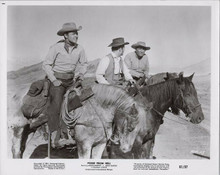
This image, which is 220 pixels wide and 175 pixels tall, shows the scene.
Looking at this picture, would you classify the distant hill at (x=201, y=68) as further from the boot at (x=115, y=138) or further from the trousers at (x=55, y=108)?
the trousers at (x=55, y=108)

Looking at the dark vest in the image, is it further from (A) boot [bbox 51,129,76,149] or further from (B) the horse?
(A) boot [bbox 51,129,76,149]

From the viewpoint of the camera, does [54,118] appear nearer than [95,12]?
Yes

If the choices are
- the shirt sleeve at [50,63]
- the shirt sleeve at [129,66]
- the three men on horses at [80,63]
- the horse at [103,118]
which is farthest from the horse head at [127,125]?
the shirt sleeve at [50,63]

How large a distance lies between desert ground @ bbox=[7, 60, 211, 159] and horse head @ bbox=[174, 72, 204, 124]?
5.1 inches

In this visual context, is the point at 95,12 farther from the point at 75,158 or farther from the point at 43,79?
the point at 75,158

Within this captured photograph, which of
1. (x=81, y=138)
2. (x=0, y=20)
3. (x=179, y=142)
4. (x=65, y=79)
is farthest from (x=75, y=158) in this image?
(x=0, y=20)

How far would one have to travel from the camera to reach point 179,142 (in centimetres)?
330

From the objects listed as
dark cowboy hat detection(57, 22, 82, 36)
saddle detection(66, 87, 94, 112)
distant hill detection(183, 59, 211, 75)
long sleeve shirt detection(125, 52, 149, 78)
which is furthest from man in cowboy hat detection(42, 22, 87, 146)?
distant hill detection(183, 59, 211, 75)

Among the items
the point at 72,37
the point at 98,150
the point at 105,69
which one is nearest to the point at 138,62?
the point at 105,69

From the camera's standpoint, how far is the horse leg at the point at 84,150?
3.02 meters

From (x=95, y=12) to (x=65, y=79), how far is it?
82 centimetres

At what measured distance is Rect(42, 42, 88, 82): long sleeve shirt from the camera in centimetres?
318

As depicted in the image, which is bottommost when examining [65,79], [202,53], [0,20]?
[65,79]

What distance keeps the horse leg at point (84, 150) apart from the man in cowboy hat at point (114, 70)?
2.23ft
